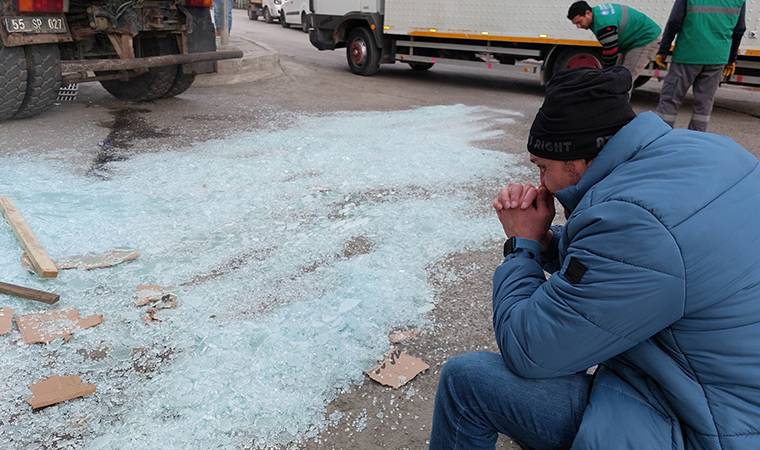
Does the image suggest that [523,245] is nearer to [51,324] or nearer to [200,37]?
[51,324]

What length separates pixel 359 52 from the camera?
12.6 meters

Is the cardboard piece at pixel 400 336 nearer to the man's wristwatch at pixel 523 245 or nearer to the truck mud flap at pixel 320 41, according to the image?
the man's wristwatch at pixel 523 245

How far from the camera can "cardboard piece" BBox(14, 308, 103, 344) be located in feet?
8.87

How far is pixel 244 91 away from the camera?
9383mm

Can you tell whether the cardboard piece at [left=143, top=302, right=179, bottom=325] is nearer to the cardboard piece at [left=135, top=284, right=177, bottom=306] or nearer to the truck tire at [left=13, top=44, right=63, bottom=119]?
the cardboard piece at [left=135, top=284, right=177, bottom=306]

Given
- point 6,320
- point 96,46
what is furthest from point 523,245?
point 96,46

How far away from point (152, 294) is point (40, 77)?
417cm

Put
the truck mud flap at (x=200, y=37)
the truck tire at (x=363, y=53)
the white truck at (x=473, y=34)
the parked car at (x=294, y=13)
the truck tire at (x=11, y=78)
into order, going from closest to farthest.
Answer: the truck tire at (x=11, y=78)
the truck mud flap at (x=200, y=37)
the white truck at (x=473, y=34)
the truck tire at (x=363, y=53)
the parked car at (x=294, y=13)

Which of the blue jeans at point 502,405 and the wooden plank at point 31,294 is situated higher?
the blue jeans at point 502,405

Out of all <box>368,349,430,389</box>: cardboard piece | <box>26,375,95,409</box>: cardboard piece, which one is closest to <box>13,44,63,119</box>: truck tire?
<box>26,375,95,409</box>: cardboard piece

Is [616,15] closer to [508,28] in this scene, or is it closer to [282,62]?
[508,28]

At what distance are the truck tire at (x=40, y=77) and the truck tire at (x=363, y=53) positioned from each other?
7243 millimetres

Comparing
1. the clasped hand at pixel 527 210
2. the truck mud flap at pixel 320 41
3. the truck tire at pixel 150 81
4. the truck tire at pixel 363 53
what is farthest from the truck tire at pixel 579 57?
the clasped hand at pixel 527 210

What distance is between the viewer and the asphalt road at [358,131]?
98.0 inches
